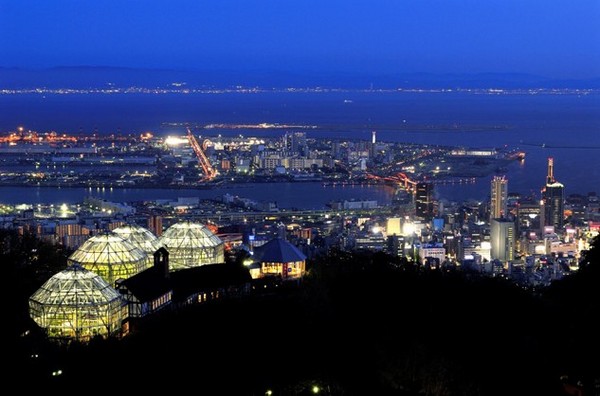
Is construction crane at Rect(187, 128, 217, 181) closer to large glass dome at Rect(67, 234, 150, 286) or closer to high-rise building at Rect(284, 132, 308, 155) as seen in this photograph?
high-rise building at Rect(284, 132, 308, 155)

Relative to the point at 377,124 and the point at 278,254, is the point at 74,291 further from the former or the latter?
the point at 377,124

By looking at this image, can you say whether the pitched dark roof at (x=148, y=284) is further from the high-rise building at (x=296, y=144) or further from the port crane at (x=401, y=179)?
the high-rise building at (x=296, y=144)

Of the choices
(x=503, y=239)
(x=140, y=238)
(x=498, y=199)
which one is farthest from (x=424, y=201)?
(x=140, y=238)

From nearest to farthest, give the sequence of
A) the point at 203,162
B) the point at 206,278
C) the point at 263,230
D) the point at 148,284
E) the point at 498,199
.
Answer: the point at 148,284 < the point at 206,278 < the point at 263,230 < the point at 498,199 < the point at 203,162

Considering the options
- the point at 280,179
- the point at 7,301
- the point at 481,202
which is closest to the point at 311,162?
the point at 280,179

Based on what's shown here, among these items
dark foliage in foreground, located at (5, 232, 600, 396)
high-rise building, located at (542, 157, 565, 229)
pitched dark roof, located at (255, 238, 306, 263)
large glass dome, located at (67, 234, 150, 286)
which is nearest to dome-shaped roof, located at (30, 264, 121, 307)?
dark foliage in foreground, located at (5, 232, 600, 396)

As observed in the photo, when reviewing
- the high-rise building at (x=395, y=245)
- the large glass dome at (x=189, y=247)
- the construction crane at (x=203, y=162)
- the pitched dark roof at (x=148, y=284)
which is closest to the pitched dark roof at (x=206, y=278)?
the pitched dark roof at (x=148, y=284)
